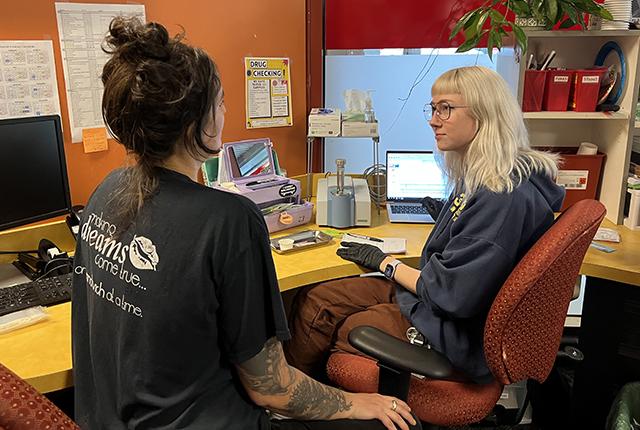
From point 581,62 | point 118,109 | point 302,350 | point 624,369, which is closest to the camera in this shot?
point 118,109

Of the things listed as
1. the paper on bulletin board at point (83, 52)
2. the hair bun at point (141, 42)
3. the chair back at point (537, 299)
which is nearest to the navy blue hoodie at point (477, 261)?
the chair back at point (537, 299)

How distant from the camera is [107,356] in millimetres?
1071

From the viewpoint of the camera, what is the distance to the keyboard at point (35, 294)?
148cm

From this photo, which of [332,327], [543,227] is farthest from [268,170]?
[543,227]

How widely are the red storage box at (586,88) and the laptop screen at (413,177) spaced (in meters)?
0.56

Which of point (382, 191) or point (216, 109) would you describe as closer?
point (216, 109)

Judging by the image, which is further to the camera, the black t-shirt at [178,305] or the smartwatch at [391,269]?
the smartwatch at [391,269]

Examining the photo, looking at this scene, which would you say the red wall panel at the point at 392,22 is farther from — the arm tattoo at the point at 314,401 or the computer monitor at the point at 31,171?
the arm tattoo at the point at 314,401

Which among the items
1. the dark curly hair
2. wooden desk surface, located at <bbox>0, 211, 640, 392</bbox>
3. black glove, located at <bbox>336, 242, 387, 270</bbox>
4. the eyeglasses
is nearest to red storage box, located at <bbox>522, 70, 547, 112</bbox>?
wooden desk surface, located at <bbox>0, 211, 640, 392</bbox>

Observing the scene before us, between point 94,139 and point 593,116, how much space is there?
1.75 m

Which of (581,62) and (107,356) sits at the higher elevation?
(581,62)

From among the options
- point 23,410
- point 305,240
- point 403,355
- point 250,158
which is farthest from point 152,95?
point 250,158

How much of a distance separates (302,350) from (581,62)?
1.60 meters

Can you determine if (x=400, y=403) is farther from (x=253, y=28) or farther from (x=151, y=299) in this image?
(x=253, y=28)
